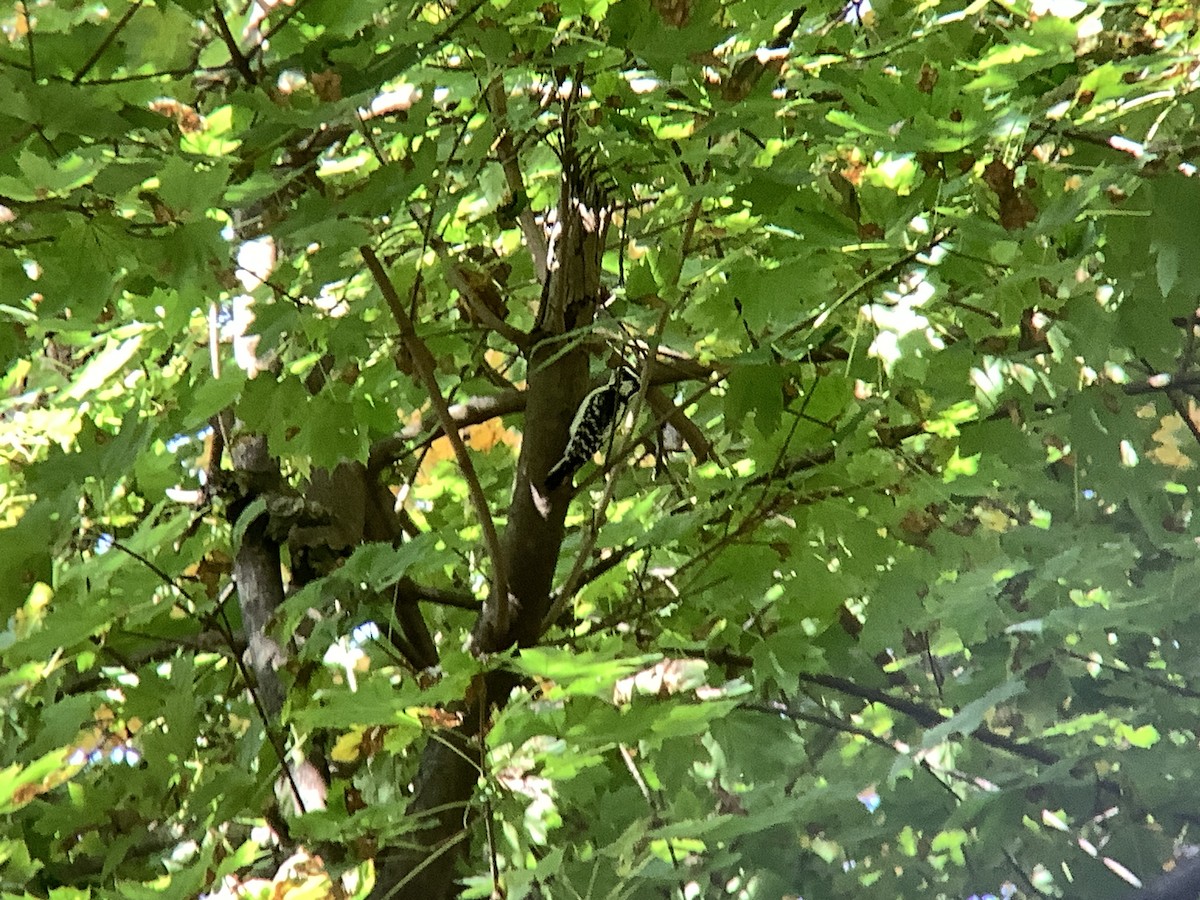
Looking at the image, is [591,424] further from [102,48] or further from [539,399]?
[102,48]

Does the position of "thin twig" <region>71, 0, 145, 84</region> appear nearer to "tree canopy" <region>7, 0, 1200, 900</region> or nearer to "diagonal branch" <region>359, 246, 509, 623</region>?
"tree canopy" <region>7, 0, 1200, 900</region>

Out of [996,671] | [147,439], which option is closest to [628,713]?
[147,439]

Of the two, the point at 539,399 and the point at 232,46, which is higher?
the point at 232,46

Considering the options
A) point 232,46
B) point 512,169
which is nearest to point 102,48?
point 232,46

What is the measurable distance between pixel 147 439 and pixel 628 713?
0.33m

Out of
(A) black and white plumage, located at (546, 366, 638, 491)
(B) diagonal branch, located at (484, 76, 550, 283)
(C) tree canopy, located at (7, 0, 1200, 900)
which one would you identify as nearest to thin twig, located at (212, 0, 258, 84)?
(C) tree canopy, located at (7, 0, 1200, 900)

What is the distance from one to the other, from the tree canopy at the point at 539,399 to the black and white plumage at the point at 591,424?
0.01m

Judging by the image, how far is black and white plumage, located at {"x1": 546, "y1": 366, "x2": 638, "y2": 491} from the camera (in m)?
0.70

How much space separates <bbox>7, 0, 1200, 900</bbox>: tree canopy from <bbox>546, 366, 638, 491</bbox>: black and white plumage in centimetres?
1

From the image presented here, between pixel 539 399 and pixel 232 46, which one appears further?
pixel 539 399

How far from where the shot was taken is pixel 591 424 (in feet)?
2.32

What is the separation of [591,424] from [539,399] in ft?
0.18

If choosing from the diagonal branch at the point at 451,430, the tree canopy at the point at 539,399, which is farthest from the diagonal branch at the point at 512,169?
the diagonal branch at the point at 451,430

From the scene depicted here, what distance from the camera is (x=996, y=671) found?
123cm
